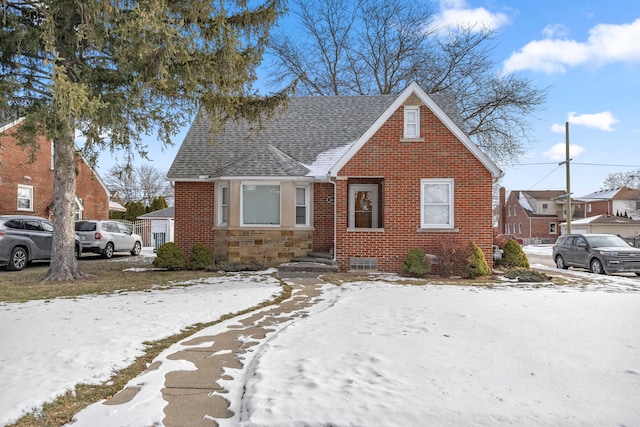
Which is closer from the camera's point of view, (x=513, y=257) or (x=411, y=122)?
(x=411, y=122)

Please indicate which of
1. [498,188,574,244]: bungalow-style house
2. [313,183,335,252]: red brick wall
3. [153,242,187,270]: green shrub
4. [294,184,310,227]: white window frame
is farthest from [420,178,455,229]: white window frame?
[498,188,574,244]: bungalow-style house

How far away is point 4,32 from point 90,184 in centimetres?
2016

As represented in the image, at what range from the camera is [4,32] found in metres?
10.2

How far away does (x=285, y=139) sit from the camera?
1666cm

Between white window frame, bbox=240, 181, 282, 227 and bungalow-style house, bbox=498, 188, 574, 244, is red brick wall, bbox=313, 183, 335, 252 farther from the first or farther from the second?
bungalow-style house, bbox=498, 188, 574, 244

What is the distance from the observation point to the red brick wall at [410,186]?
43.3 ft

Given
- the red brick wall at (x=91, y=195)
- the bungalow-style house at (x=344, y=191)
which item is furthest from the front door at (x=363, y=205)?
the red brick wall at (x=91, y=195)

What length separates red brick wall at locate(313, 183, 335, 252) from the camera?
581 inches

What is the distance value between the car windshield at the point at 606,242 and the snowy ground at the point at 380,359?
8356mm

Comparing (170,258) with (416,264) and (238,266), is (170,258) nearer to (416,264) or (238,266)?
(238,266)

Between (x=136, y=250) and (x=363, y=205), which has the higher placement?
(x=363, y=205)

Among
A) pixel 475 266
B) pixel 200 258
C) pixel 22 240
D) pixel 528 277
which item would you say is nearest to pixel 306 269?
pixel 200 258

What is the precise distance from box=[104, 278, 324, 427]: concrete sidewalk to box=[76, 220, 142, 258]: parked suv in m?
14.7

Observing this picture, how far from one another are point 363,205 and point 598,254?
8523 millimetres
